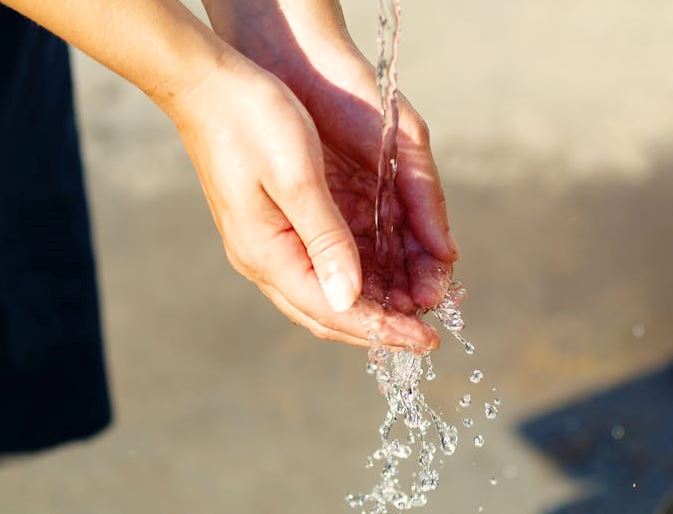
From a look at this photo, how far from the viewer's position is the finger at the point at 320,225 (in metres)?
0.98

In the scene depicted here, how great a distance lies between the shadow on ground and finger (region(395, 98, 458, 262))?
774 millimetres

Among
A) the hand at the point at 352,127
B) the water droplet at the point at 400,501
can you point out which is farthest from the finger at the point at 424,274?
the water droplet at the point at 400,501

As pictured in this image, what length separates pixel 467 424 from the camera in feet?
5.87

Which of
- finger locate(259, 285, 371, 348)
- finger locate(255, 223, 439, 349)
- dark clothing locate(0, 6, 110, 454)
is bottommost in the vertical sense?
dark clothing locate(0, 6, 110, 454)

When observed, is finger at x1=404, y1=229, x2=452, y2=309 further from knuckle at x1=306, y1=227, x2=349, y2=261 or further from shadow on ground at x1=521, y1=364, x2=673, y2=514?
shadow on ground at x1=521, y1=364, x2=673, y2=514

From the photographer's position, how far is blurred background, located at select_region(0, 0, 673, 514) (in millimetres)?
1788

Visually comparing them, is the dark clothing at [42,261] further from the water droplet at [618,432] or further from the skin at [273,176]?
the water droplet at [618,432]

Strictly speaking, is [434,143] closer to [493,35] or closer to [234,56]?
[493,35]

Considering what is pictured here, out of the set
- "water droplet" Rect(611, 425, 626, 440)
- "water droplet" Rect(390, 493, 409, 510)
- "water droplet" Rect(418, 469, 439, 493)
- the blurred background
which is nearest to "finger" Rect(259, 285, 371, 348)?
"water droplet" Rect(390, 493, 409, 510)

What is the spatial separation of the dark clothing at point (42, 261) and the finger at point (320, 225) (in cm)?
46

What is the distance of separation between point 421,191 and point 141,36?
1.04ft

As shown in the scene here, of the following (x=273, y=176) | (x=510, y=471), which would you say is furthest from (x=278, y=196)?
(x=510, y=471)

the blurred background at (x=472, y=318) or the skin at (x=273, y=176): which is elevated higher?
the skin at (x=273, y=176)

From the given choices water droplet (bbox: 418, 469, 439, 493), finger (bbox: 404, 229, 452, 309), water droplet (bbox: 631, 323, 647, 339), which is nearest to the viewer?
finger (bbox: 404, 229, 452, 309)
